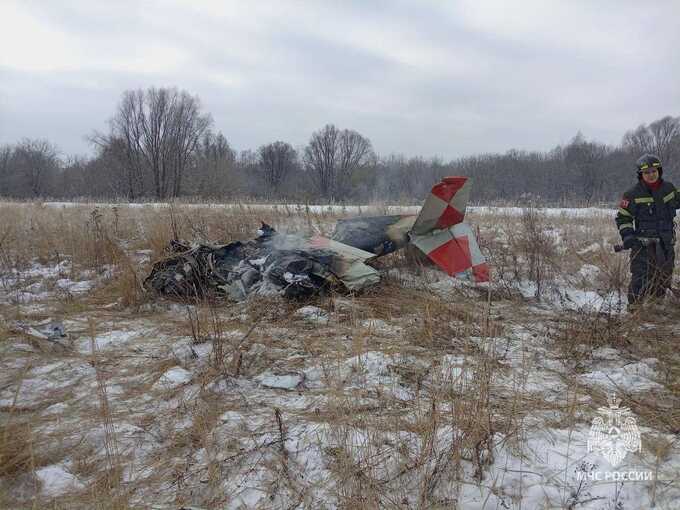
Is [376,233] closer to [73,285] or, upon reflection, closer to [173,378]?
[173,378]

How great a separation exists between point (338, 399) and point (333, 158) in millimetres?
63391

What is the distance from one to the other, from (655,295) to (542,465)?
3.25 metres

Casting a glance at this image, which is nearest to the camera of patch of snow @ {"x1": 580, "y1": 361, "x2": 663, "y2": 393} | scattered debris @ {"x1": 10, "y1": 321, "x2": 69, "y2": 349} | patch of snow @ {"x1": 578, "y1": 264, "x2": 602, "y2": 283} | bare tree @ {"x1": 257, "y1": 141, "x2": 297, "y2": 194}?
patch of snow @ {"x1": 580, "y1": 361, "x2": 663, "y2": 393}

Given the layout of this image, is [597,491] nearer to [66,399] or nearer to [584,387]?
[584,387]

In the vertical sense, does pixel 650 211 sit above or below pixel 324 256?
above

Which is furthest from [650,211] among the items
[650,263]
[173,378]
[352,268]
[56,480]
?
[56,480]

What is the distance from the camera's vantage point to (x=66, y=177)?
5334cm

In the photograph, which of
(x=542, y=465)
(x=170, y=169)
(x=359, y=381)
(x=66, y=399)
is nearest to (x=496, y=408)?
A: (x=542, y=465)

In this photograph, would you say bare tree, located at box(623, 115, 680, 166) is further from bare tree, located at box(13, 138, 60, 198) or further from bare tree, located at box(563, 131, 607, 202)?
bare tree, located at box(13, 138, 60, 198)

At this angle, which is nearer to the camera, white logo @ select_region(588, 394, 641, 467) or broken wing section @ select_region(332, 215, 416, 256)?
white logo @ select_region(588, 394, 641, 467)

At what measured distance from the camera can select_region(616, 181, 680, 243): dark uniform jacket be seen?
409 centimetres

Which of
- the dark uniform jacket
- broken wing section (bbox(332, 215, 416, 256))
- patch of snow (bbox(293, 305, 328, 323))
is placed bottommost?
patch of snow (bbox(293, 305, 328, 323))

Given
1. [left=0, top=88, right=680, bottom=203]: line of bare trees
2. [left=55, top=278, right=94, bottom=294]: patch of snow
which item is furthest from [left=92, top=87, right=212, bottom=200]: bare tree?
[left=55, top=278, right=94, bottom=294]: patch of snow

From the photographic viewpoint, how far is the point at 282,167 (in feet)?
212
